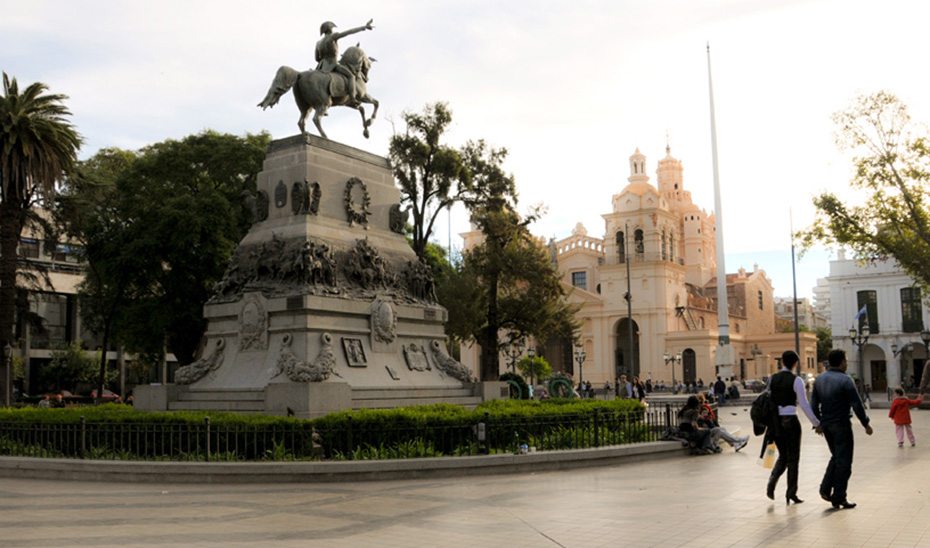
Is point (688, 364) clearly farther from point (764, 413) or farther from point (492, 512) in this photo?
point (492, 512)

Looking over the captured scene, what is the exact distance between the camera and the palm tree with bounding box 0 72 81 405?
95.9 ft

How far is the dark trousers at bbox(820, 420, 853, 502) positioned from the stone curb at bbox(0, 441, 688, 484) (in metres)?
5.10

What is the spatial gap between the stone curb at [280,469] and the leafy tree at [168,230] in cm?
1997

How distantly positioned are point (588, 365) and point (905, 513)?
72.1 metres

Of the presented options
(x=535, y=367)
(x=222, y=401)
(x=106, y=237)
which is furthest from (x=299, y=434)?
(x=535, y=367)

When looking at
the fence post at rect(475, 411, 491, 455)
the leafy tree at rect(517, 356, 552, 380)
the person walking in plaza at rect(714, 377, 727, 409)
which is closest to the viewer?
the fence post at rect(475, 411, 491, 455)

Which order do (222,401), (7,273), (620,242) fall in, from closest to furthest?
(222,401) < (7,273) < (620,242)

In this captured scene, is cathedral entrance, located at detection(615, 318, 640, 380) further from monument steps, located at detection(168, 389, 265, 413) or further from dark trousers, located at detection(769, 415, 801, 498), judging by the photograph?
dark trousers, located at detection(769, 415, 801, 498)

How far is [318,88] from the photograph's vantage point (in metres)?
20.0

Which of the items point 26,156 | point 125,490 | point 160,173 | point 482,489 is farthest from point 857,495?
point 160,173

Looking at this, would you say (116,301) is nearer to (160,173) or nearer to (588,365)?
(160,173)

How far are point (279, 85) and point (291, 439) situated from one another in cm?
871

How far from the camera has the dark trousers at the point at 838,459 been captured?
10078 millimetres

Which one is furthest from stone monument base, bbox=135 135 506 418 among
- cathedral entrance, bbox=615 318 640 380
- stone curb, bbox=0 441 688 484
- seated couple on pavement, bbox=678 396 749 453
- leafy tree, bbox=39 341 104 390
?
cathedral entrance, bbox=615 318 640 380
